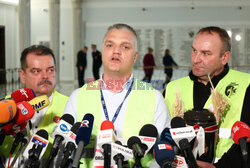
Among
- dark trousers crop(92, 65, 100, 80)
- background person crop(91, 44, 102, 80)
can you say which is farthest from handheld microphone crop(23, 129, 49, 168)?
dark trousers crop(92, 65, 100, 80)


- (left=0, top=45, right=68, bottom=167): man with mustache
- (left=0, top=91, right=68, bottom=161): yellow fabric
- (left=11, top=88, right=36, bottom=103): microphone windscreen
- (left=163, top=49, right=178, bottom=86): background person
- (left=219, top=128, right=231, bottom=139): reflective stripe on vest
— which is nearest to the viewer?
(left=11, top=88, right=36, bottom=103): microphone windscreen

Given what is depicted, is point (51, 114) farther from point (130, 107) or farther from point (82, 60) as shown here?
point (82, 60)

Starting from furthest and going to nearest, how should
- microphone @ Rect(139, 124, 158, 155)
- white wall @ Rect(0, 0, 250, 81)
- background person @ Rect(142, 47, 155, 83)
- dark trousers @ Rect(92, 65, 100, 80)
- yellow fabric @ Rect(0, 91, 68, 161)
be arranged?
dark trousers @ Rect(92, 65, 100, 80)
background person @ Rect(142, 47, 155, 83)
white wall @ Rect(0, 0, 250, 81)
yellow fabric @ Rect(0, 91, 68, 161)
microphone @ Rect(139, 124, 158, 155)

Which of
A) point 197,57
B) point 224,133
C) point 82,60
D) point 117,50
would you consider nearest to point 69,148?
point 117,50

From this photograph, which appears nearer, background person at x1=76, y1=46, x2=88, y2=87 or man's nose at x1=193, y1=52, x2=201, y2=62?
man's nose at x1=193, y1=52, x2=201, y2=62

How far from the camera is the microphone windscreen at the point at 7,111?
1.19 metres

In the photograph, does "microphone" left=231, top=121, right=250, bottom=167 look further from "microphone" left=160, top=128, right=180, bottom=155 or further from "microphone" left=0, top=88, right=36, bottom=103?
"microphone" left=0, top=88, right=36, bottom=103

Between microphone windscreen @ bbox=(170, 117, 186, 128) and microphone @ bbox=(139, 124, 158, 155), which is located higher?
microphone windscreen @ bbox=(170, 117, 186, 128)

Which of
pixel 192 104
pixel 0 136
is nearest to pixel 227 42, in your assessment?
pixel 192 104

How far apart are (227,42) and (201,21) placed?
607 cm

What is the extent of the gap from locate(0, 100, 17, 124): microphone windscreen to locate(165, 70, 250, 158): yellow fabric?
1.09 m

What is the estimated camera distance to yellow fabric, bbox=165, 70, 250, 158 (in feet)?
5.96

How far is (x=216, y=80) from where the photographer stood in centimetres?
203

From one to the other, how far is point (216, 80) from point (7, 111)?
4.53ft
